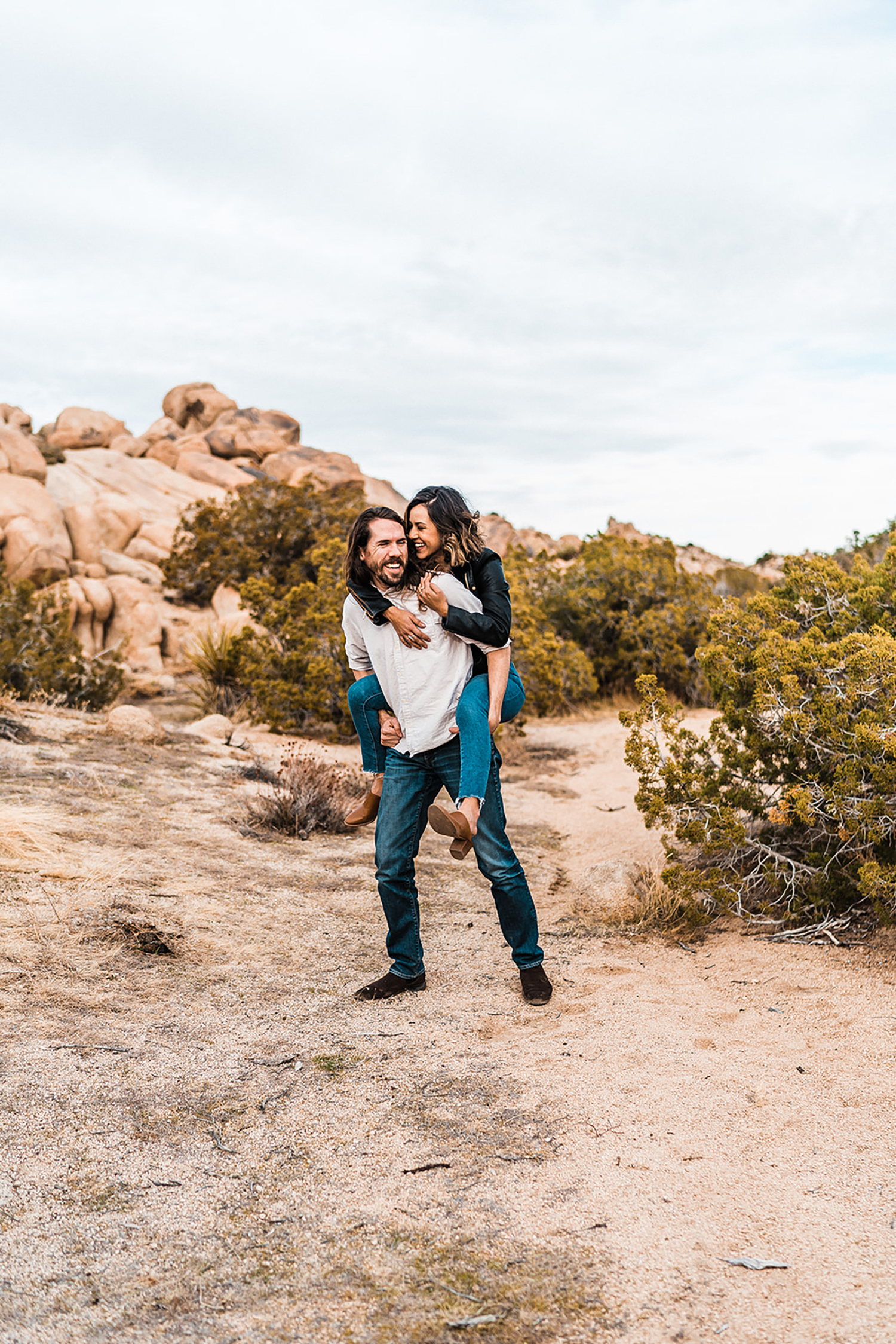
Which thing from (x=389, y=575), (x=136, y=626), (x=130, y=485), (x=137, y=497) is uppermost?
(x=130, y=485)

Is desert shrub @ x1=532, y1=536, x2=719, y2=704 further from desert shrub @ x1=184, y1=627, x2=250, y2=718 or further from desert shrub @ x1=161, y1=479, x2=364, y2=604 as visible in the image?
desert shrub @ x1=161, y1=479, x2=364, y2=604

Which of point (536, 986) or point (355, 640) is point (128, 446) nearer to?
point (355, 640)

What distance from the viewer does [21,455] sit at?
2455 centimetres

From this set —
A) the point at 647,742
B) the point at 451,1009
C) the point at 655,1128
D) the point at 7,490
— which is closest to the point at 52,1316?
the point at 655,1128

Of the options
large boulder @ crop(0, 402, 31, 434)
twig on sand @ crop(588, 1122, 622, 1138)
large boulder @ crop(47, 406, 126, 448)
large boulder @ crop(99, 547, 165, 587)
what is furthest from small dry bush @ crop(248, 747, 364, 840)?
large boulder @ crop(0, 402, 31, 434)

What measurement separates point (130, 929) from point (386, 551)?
7.87 ft

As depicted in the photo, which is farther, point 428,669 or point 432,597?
point 428,669

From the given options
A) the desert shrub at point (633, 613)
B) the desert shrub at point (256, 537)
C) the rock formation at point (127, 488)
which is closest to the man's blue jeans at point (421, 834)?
the desert shrub at point (633, 613)

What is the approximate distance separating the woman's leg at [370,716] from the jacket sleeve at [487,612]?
0.47 metres

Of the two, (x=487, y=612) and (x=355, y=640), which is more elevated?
(x=487, y=612)

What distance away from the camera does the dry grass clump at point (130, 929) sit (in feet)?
15.8

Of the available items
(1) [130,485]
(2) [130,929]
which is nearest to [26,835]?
(2) [130,929]

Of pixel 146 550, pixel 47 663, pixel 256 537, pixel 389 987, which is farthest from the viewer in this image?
pixel 146 550

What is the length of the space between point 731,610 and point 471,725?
2410 millimetres
